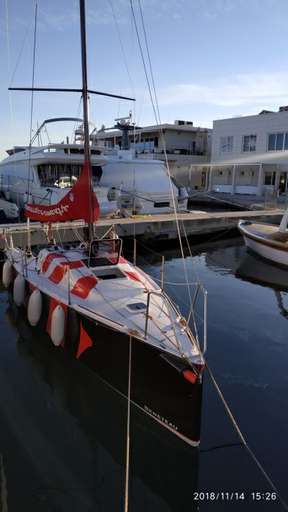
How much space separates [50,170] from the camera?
828 inches

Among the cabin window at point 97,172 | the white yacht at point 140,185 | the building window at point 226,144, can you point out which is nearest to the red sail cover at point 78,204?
the white yacht at point 140,185

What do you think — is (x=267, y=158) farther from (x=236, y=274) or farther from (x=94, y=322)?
(x=94, y=322)

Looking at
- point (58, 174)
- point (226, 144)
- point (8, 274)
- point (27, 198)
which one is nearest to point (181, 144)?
point (226, 144)

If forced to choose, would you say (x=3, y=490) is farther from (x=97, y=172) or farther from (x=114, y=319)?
(x=97, y=172)

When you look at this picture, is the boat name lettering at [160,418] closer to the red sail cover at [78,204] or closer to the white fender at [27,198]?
the red sail cover at [78,204]

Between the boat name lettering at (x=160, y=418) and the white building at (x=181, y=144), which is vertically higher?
the white building at (x=181, y=144)

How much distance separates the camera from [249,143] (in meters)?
33.6

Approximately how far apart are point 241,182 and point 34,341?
3048 centimetres

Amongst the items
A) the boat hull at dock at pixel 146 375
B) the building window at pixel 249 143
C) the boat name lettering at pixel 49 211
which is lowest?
the boat hull at dock at pixel 146 375

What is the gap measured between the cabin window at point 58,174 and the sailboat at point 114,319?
11.6m

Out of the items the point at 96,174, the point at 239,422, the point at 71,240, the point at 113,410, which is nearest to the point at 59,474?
the point at 113,410

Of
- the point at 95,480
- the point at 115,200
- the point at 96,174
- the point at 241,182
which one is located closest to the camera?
the point at 95,480

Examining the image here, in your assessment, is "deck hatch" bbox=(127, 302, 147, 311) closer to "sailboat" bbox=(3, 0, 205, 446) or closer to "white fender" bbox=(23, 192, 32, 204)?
"sailboat" bbox=(3, 0, 205, 446)

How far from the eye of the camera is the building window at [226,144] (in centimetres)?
3503
